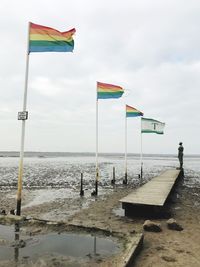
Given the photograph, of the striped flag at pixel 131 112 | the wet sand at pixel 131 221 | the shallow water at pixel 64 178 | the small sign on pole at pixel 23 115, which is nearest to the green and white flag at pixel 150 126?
the striped flag at pixel 131 112

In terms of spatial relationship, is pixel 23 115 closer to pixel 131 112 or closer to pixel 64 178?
pixel 131 112

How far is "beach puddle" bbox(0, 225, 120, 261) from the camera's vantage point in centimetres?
Answer: 709

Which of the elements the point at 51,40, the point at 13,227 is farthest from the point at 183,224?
the point at 51,40

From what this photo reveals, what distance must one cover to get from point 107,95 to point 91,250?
12.3 m

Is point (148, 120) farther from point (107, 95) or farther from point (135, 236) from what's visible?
point (135, 236)

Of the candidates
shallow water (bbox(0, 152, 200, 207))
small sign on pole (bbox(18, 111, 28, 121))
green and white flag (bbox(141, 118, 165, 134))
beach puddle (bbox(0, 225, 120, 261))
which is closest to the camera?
beach puddle (bbox(0, 225, 120, 261))

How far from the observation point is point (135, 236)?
825 cm

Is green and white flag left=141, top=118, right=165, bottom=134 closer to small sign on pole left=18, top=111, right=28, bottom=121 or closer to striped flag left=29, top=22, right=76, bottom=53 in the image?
striped flag left=29, top=22, right=76, bottom=53

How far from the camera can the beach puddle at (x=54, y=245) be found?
23.3 ft

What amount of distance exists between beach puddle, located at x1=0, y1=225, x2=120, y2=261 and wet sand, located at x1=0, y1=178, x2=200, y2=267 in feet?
1.29

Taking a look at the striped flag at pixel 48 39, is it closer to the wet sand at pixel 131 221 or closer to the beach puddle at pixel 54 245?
the wet sand at pixel 131 221

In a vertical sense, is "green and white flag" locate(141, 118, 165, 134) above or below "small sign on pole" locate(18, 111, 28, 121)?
above

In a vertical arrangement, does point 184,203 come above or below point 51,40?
below

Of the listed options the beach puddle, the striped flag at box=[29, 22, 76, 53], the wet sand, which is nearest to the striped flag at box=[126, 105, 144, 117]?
the wet sand
